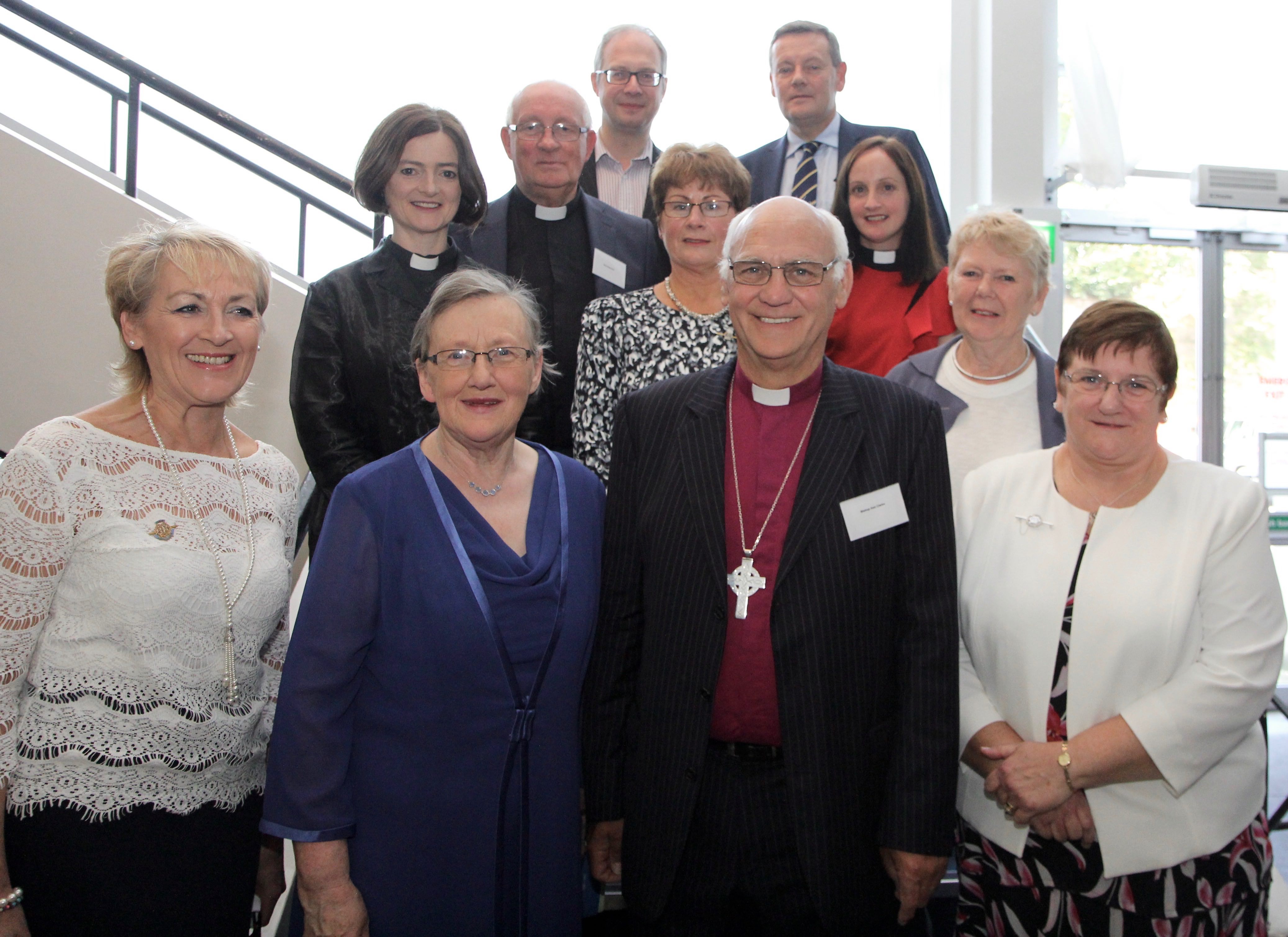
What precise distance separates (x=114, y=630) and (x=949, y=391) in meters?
2.11

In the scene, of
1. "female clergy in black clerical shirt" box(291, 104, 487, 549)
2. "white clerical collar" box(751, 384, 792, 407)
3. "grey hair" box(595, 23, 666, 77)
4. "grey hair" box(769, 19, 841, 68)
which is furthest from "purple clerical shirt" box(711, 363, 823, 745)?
"grey hair" box(769, 19, 841, 68)

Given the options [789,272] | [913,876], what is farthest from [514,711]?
[789,272]

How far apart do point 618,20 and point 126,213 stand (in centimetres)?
311

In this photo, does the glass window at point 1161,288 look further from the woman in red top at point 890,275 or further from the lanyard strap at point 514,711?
the lanyard strap at point 514,711

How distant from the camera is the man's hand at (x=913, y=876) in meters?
1.75

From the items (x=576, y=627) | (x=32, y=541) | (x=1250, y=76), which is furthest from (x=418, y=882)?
(x=1250, y=76)

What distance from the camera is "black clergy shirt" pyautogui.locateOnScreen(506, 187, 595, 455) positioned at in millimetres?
2797

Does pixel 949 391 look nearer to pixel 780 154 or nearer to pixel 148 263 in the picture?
pixel 780 154

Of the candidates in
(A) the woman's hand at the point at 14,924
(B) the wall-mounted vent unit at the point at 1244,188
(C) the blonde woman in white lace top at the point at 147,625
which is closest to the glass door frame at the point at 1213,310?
(B) the wall-mounted vent unit at the point at 1244,188

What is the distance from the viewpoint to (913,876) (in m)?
1.74

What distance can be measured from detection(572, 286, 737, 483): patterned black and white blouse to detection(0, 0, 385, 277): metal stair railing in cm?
210

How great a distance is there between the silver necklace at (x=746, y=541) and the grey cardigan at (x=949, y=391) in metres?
0.69

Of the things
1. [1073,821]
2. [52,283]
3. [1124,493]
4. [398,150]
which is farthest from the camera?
[52,283]

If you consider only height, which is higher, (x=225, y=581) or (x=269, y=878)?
(x=225, y=581)
